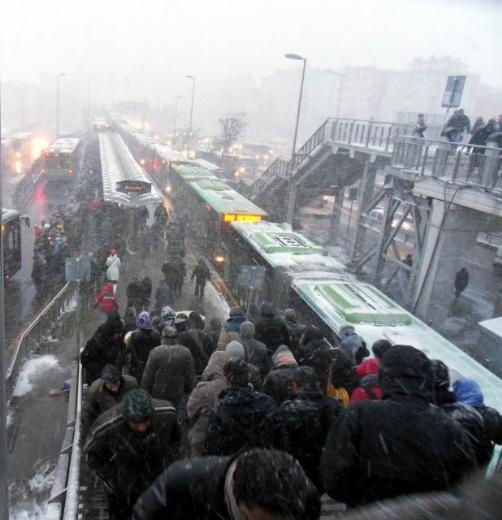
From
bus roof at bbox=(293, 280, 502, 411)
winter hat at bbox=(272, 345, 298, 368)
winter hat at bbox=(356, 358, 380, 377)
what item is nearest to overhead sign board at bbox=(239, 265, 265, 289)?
bus roof at bbox=(293, 280, 502, 411)

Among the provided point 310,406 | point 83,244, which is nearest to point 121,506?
point 310,406

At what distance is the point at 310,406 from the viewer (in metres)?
3.35

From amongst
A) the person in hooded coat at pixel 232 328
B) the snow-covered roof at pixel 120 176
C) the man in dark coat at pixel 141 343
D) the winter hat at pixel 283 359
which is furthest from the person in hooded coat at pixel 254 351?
the snow-covered roof at pixel 120 176

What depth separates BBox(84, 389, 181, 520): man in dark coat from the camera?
10.9ft

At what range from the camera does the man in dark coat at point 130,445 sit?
3.33 meters

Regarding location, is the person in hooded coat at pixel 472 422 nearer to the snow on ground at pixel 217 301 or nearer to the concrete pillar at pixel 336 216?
the snow on ground at pixel 217 301

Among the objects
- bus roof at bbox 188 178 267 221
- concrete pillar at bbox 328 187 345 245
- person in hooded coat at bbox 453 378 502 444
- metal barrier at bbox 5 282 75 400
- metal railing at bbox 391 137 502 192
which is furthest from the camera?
concrete pillar at bbox 328 187 345 245

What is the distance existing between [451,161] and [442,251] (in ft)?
6.62

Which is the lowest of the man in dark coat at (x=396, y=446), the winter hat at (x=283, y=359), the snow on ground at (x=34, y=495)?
the snow on ground at (x=34, y=495)

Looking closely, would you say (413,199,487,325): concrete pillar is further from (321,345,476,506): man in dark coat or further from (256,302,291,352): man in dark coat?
(321,345,476,506): man in dark coat

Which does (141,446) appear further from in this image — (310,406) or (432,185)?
(432,185)

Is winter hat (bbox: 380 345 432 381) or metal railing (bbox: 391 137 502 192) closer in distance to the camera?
winter hat (bbox: 380 345 432 381)

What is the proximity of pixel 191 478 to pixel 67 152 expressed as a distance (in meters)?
33.2

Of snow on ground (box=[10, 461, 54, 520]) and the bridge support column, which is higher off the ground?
the bridge support column
